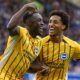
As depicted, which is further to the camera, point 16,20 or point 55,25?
point 55,25

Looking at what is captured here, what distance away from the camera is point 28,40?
7.74 metres

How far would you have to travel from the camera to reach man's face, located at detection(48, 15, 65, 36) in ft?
27.2

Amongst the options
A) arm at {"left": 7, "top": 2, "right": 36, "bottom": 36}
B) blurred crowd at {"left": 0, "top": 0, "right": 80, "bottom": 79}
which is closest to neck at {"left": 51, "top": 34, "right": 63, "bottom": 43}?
arm at {"left": 7, "top": 2, "right": 36, "bottom": 36}

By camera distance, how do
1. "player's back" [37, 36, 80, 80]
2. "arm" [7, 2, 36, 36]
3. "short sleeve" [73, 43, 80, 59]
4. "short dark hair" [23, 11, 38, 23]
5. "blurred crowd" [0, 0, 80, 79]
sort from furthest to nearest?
1. "blurred crowd" [0, 0, 80, 79]
2. "short sleeve" [73, 43, 80, 59]
3. "player's back" [37, 36, 80, 80]
4. "short dark hair" [23, 11, 38, 23]
5. "arm" [7, 2, 36, 36]

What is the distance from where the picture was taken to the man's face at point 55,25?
8.30 m

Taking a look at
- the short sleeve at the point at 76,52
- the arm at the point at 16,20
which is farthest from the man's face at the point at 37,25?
the short sleeve at the point at 76,52

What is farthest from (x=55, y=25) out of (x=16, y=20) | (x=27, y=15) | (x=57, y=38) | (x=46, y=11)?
(x=46, y=11)

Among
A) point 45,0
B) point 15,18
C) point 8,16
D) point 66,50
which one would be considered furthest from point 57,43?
point 45,0

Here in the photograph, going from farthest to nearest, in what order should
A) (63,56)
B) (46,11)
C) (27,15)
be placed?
(46,11) < (63,56) < (27,15)

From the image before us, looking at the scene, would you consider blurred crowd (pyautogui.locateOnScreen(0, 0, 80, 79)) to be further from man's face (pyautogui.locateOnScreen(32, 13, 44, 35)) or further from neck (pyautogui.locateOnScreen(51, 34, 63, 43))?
man's face (pyautogui.locateOnScreen(32, 13, 44, 35))

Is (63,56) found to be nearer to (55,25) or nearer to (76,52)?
(76,52)

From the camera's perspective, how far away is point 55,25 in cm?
834

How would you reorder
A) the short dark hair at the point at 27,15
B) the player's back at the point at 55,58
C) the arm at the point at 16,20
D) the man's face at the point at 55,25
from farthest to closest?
the player's back at the point at 55,58 < the man's face at the point at 55,25 < the short dark hair at the point at 27,15 < the arm at the point at 16,20

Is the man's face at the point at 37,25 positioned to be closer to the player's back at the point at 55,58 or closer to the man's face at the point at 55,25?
the man's face at the point at 55,25
